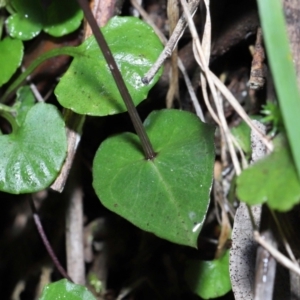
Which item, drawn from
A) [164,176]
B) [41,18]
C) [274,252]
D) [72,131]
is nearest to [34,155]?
[72,131]

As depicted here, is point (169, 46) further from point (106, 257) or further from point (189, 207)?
point (106, 257)

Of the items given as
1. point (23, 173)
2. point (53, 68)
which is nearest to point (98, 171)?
point (23, 173)

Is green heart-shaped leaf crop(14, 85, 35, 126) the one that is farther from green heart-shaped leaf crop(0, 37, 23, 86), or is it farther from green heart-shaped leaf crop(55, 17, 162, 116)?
green heart-shaped leaf crop(55, 17, 162, 116)

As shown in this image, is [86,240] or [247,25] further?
[86,240]

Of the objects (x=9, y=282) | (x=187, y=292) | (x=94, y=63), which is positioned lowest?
(x=187, y=292)

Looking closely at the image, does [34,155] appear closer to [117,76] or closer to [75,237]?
[117,76]
